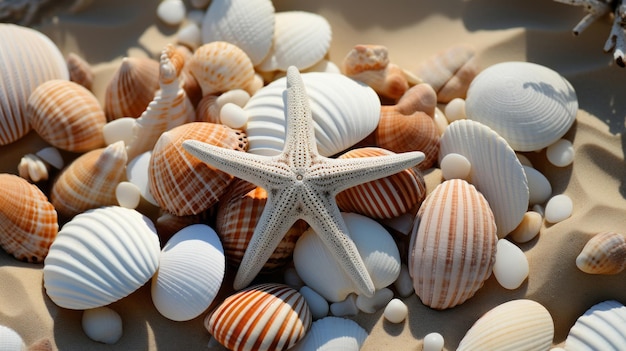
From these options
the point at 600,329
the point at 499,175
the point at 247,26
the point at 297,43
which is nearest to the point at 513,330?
the point at 600,329

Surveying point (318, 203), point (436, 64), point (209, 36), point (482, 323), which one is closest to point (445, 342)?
point (482, 323)

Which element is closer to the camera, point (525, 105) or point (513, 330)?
point (513, 330)

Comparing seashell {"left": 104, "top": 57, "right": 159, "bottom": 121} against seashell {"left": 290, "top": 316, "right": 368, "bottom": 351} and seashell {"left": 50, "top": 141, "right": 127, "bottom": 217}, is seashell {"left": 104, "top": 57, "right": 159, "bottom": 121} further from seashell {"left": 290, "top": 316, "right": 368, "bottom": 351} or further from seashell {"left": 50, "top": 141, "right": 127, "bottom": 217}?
seashell {"left": 290, "top": 316, "right": 368, "bottom": 351}

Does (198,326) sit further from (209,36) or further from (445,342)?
(209,36)

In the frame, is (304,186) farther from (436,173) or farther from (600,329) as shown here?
(600,329)

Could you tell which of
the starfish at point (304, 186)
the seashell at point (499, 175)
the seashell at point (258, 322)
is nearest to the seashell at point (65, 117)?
the starfish at point (304, 186)

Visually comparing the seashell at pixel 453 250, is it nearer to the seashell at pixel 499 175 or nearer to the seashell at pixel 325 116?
the seashell at pixel 499 175

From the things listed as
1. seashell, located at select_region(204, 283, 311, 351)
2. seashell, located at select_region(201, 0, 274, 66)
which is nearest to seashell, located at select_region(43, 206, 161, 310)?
seashell, located at select_region(204, 283, 311, 351)
